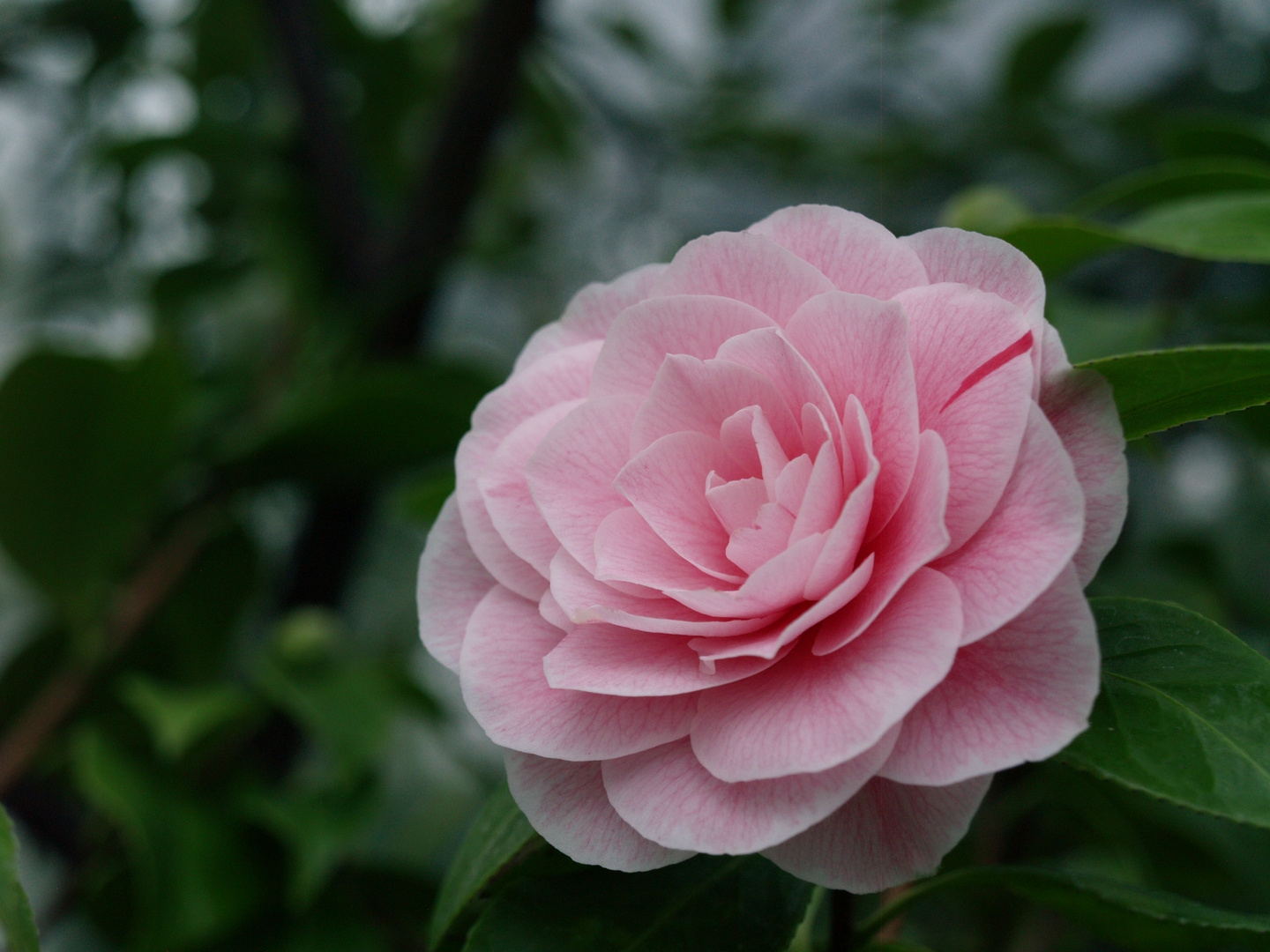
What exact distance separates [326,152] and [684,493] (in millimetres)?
846

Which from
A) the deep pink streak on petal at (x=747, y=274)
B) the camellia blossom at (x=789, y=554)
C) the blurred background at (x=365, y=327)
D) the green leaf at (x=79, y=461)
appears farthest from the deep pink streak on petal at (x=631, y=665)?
the green leaf at (x=79, y=461)

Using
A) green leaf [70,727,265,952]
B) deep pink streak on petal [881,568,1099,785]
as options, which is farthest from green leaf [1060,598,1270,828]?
green leaf [70,727,265,952]

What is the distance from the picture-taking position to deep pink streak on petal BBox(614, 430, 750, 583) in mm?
319

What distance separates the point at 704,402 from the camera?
1.07ft

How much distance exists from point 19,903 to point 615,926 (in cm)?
17

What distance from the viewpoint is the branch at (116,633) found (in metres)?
0.83

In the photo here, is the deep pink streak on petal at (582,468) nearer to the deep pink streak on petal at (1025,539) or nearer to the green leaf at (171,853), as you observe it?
the deep pink streak on petal at (1025,539)

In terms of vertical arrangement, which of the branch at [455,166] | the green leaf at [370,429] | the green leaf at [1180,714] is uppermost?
the green leaf at [1180,714]

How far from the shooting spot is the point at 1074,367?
0.28 metres

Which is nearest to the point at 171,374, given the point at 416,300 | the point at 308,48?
the point at 416,300

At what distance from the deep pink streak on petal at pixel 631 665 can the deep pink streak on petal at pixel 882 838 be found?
47mm

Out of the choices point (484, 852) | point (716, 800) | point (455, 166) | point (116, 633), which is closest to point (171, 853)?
point (116, 633)

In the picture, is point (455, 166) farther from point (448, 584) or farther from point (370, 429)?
point (448, 584)

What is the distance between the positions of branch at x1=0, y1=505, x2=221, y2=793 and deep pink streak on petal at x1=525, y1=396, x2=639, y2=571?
0.71 meters
